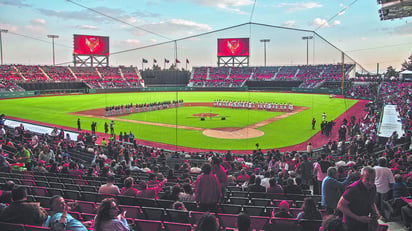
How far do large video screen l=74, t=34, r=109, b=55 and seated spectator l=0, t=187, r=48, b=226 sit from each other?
293 feet

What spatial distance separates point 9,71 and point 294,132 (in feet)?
220

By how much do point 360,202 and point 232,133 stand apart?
2127 centimetres

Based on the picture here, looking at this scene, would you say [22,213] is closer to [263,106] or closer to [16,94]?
[263,106]

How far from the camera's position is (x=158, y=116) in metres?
35.7

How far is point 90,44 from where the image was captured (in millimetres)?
87688

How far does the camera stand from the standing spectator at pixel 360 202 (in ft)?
14.2

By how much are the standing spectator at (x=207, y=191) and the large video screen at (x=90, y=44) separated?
8926 cm

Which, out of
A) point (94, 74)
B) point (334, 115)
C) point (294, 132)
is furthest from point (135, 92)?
point (294, 132)

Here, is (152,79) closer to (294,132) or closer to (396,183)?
(294,132)

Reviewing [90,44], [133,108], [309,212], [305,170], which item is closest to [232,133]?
[305,170]

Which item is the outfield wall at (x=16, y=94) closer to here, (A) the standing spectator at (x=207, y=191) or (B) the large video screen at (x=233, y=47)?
(B) the large video screen at (x=233, y=47)

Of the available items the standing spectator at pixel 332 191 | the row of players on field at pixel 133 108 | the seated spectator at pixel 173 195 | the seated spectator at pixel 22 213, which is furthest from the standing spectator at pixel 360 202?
the row of players on field at pixel 133 108

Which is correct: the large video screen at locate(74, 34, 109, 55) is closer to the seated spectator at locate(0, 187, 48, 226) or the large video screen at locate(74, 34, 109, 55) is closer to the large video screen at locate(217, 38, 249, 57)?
the large video screen at locate(217, 38, 249, 57)

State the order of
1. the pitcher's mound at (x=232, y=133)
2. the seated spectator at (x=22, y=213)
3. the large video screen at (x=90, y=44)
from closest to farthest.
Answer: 1. the seated spectator at (x=22, y=213)
2. the pitcher's mound at (x=232, y=133)
3. the large video screen at (x=90, y=44)
